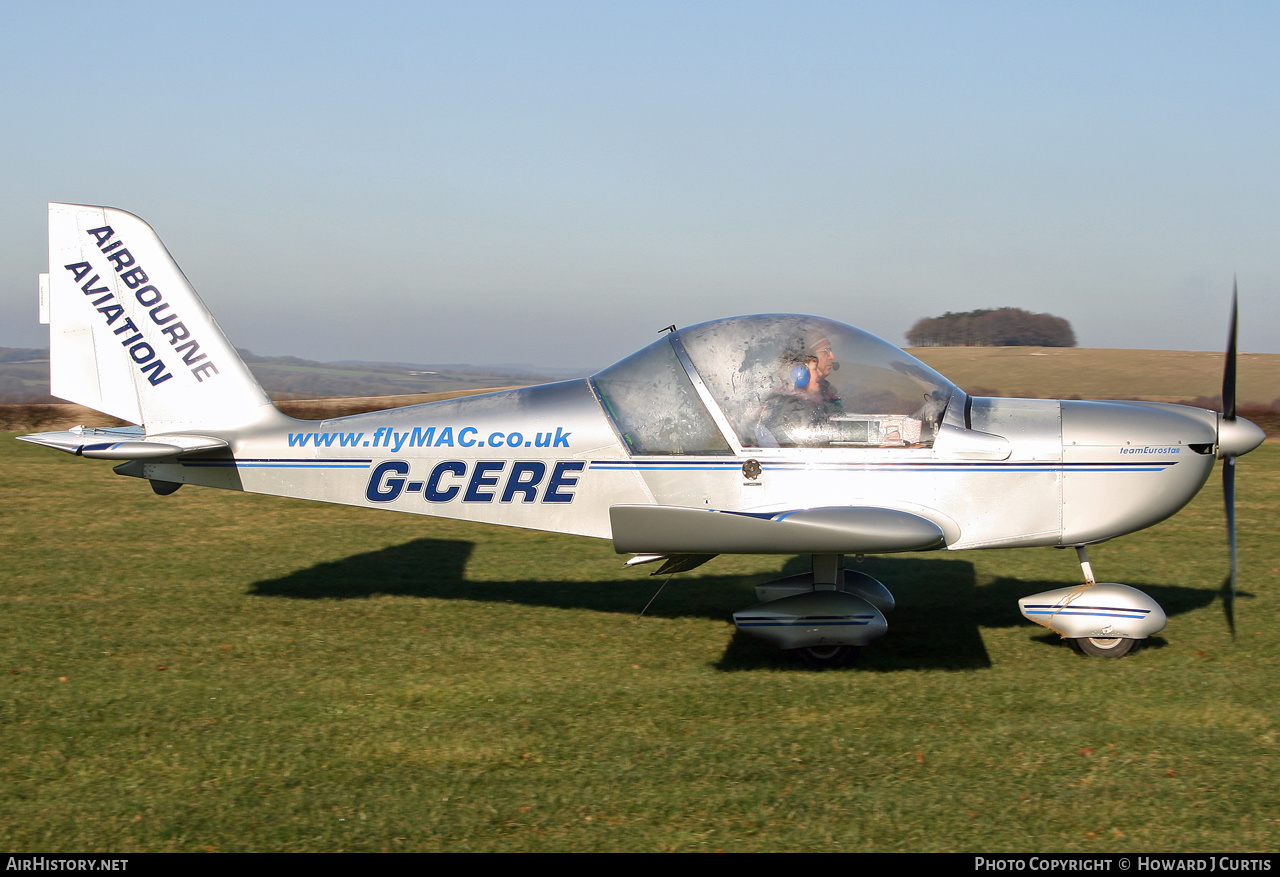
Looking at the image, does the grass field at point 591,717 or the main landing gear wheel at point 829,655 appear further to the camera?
the main landing gear wheel at point 829,655

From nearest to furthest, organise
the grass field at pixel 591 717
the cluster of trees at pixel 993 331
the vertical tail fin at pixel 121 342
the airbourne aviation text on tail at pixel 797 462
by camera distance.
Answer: the grass field at pixel 591 717
the airbourne aviation text on tail at pixel 797 462
the vertical tail fin at pixel 121 342
the cluster of trees at pixel 993 331

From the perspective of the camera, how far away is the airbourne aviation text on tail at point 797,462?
20.2 ft

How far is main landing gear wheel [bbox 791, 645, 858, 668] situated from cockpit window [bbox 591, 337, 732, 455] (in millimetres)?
1480

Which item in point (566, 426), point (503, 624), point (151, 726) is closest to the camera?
point (151, 726)

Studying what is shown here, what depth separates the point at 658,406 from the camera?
6465 millimetres

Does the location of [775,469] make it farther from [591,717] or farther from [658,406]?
[591,717]

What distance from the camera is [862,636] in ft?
20.3

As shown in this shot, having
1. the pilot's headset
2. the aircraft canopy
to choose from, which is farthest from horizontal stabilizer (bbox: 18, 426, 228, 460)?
the pilot's headset

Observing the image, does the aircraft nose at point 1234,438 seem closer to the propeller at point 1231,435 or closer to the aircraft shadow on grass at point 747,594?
the propeller at point 1231,435

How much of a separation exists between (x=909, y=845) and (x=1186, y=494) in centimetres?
367

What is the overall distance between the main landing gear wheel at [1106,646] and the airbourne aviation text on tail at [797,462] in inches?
0.5

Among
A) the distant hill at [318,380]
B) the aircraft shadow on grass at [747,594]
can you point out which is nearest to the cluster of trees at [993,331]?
the distant hill at [318,380]
